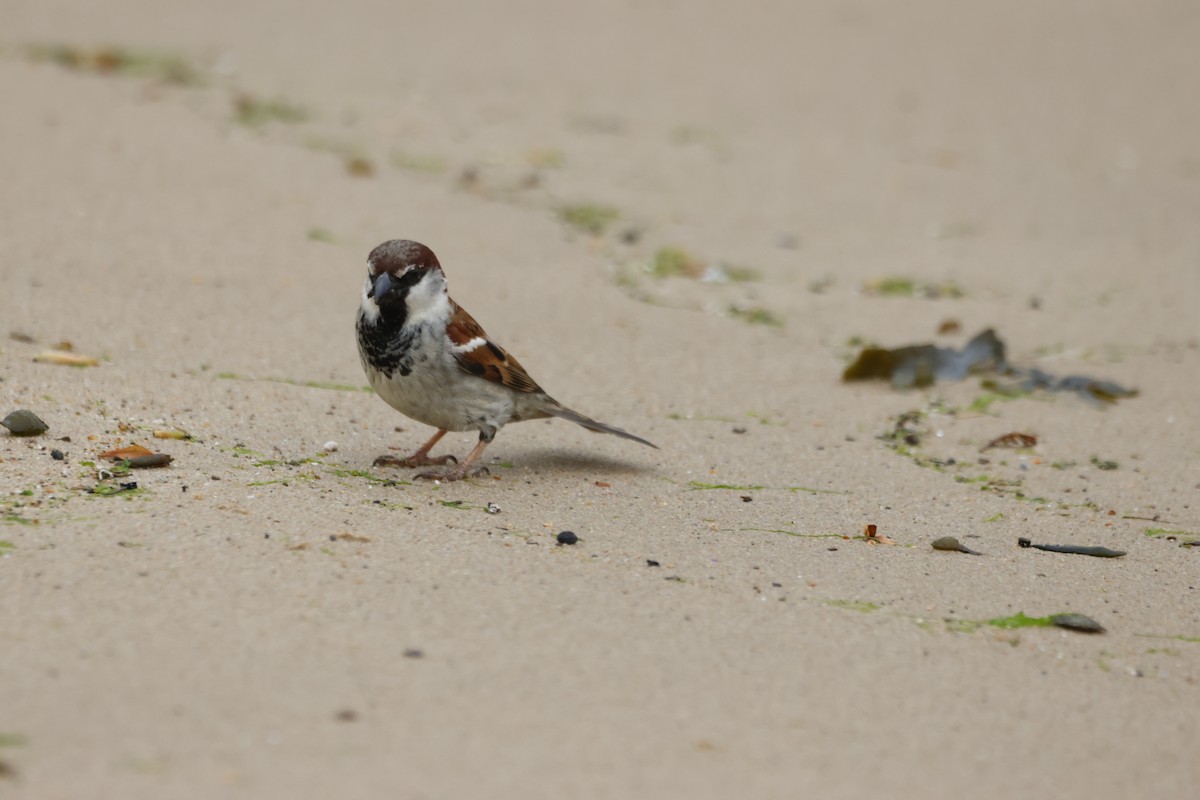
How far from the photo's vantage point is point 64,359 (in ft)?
18.4

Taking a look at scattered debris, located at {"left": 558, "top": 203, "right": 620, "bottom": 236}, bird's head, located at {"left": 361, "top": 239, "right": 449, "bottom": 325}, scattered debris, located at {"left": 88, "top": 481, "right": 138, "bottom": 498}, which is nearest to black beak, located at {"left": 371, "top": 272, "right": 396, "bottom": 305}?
bird's head, located at {"left": 361, "top": 239, "right": 449, "bottom": 325}

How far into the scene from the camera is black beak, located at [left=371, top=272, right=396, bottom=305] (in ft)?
16.6

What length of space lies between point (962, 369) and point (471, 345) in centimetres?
269

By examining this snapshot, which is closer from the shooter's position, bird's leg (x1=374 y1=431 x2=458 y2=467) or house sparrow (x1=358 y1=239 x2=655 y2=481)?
house sparrow (x1=358 y1=239 x2=655 y2=481)

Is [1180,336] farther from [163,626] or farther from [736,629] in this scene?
[163,626]

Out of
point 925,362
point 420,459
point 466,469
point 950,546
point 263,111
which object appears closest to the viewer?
point 950,546

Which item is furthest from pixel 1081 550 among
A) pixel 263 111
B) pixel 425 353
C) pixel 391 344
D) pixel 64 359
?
pixel 263 111

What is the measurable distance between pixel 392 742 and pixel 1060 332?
5.44 metres

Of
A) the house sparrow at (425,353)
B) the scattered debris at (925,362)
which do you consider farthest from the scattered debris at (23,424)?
the scattered debris at (925,362)

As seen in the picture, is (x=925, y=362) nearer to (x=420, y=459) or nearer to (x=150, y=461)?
(x=420, y=459)

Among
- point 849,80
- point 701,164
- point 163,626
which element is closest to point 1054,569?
point 163,626

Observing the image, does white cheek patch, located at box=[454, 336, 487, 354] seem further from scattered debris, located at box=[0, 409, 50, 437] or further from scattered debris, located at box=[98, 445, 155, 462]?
scattered debris, located at box=[0, 409, 50, 437]

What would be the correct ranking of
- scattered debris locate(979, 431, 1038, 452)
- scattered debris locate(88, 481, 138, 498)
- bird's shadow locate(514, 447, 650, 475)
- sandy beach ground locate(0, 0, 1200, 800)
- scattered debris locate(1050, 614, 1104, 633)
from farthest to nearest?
scattered debris locate(979, 431, 1038, 452) < bird's shadow locate(514, 447, 650, 475) < scattered debris locate(88, 481, 138, 498) < scattered debris locate(1050, 614, 1104, 633) < sandy beach ground locate(0, 0, 1200, 800)

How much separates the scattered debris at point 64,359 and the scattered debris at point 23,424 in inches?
32.0
